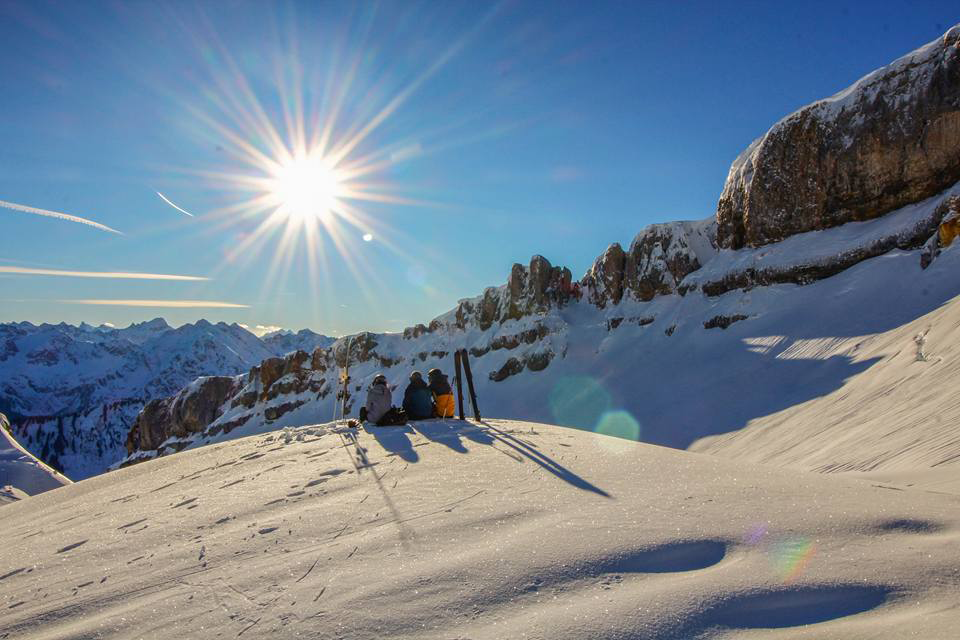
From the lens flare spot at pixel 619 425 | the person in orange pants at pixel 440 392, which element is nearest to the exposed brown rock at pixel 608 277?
the lens flare spot at pixel 619 425

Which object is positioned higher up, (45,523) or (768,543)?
(45,523)

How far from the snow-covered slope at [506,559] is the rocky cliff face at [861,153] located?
997 inches

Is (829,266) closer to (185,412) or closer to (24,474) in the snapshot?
(24,474)

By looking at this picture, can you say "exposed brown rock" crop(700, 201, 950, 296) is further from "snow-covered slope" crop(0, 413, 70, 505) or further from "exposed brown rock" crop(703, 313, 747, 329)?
"snow-covered slope" crop(0, 413, 70, 505)

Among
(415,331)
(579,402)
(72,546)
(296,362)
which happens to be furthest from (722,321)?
(296,362)

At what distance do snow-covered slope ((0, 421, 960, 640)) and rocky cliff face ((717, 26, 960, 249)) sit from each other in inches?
997

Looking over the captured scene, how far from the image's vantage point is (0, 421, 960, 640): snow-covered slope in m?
2.16

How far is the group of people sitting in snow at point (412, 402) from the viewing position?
10.5m

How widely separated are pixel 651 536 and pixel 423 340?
61519 millimetres

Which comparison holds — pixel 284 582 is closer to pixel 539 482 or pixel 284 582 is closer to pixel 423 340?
pixel 539 482

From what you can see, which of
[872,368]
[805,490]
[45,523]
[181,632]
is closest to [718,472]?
[805,490]

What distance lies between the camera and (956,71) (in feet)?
65.6

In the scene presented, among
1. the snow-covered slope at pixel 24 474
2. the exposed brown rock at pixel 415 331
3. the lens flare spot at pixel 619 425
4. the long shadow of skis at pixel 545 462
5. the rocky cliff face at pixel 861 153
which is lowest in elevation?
the lens flare spot at pixel 619 425

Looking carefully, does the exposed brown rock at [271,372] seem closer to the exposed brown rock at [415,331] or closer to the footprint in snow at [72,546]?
the exposed brown rock at [415,331]
